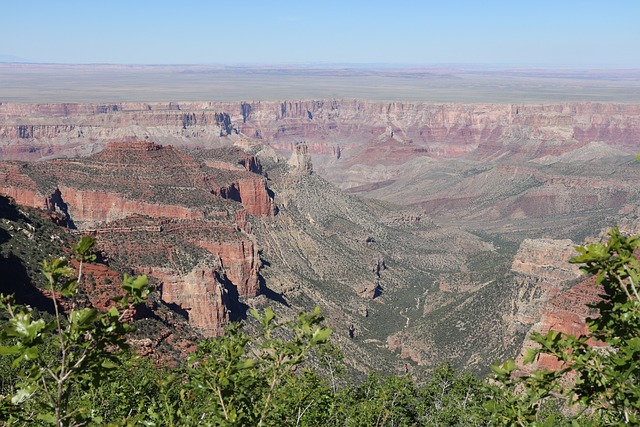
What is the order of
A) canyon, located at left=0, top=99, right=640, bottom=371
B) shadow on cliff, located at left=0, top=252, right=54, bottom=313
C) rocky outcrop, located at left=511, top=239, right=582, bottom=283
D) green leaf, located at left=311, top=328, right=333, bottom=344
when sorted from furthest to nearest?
1. rocky outcrop, located at left=511, top=239, right=582, bottom=283
2. canyon, located at left=0, top=99, right=640, bottom=371
3. shadow on cliff, located at left=0, top=252, right=54, bottom=313
4. green leaf, located at left=311, top=328, right=333, bottom=344

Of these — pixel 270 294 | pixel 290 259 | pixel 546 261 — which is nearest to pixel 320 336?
pixel 270 294

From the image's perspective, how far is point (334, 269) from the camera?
366 feet

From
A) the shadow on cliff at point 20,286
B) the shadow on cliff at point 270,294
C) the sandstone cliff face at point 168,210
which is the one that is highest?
the shadow on cliff at point 20,286

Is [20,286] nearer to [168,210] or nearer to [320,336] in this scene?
[320,336]

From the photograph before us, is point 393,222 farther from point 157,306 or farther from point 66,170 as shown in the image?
point 157,306

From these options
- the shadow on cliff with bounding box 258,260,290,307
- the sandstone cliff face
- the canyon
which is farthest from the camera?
the shadow on cliff with bounding box 258,260,290,307

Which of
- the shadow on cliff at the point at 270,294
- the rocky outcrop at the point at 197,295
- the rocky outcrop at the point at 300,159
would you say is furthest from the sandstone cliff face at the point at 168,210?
the rocky outcrop at the point at 300,159

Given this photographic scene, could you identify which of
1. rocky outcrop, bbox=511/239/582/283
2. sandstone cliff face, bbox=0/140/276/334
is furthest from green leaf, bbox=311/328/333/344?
rocky outcrop, bbox=511/239/582/283

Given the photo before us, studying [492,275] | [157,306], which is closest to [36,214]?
[157,306]

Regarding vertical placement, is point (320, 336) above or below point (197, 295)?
above

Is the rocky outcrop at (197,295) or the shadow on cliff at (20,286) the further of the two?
the rocky outcrop at (197,295)

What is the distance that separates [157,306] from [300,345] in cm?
4452

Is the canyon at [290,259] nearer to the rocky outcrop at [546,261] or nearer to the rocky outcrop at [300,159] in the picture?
the rocky outcrop at [546,261]

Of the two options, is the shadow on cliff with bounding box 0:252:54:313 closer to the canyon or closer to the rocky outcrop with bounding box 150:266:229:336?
the canyon
